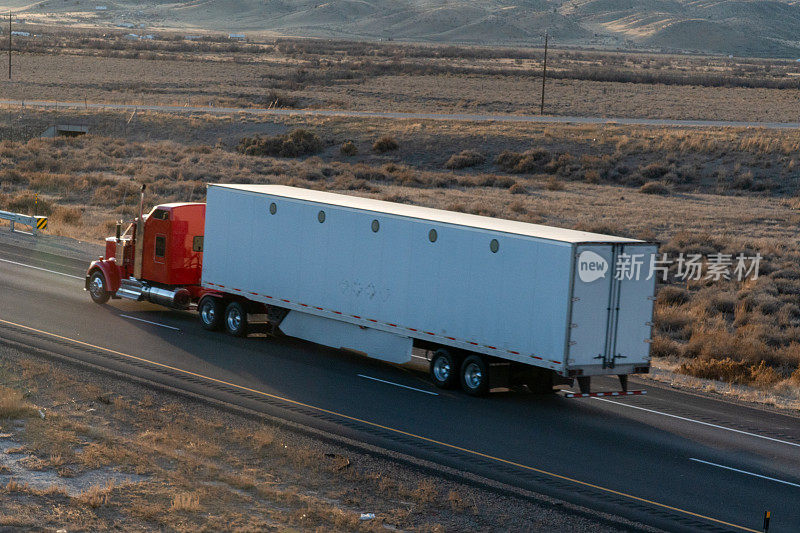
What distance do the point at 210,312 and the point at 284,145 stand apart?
40877 mm

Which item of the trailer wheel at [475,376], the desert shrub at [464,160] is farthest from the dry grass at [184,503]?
the desert shrub at [464,160]

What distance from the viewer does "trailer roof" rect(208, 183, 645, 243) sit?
1608cm

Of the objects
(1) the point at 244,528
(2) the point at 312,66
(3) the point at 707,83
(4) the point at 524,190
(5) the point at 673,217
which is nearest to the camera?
(1) the point at 244,528

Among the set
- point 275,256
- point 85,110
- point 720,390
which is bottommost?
point 720,390

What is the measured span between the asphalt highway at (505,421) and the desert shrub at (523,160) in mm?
36294

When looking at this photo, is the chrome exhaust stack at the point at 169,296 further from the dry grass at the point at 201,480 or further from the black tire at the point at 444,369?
the black tire at the point at 444,369

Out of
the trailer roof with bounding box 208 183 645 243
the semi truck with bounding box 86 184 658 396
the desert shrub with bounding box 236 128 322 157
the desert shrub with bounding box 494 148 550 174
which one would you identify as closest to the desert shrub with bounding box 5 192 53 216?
Result: the desert shrub with bounding box 236 128 322 157

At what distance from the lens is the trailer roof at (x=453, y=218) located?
52.7 feet

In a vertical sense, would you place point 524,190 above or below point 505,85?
below

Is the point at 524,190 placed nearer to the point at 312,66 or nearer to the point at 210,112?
the point at 210,112

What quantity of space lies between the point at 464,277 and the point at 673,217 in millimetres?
26628

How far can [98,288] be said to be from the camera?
24000mm

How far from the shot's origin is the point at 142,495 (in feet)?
36.6

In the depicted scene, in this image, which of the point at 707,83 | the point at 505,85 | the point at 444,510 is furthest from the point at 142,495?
the point at 707,83
